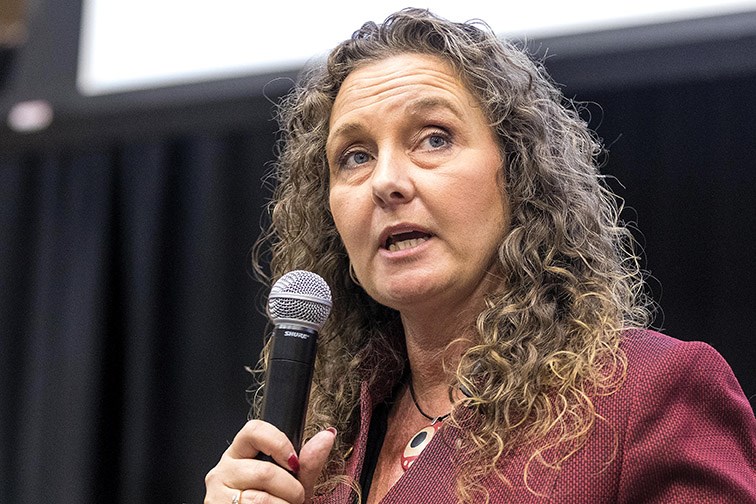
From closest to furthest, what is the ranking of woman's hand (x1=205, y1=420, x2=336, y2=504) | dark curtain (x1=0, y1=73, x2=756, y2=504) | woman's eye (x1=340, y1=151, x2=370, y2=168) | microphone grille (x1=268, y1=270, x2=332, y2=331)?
woman's hand (x1=205, y1=420, x2=336, y2=504) → microphone grille (x1=268, y1=270, x2=332, y2=331) → woman's eye (x1=340, y1=151, x2=370, y2=168) → dark curtain (x1=0, y1=73, x2=756, y2=504)

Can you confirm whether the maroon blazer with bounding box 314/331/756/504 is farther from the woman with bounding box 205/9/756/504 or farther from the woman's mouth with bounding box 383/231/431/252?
the woman's mouth with bounding box 383/231/431/252

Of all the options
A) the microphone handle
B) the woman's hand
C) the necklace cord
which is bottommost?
the necklace cord

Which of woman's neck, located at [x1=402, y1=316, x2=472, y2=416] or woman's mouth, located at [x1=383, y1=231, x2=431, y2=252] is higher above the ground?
woman's mouth, located at [x1=383, y1=231, x2=431, y2=252]

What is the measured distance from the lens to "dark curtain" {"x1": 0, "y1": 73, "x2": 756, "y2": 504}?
122 inches

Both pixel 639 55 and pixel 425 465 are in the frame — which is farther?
pixel 639 55

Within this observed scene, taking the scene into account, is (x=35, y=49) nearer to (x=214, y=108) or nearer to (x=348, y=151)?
(x=214, y=108)

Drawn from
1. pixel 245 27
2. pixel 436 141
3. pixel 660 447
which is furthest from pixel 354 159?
pixel 245 27

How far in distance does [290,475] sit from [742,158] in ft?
5.70

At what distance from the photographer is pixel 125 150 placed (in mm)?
3463

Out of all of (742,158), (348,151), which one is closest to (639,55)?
(742,158)

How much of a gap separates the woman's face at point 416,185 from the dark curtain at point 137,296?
1.15 m

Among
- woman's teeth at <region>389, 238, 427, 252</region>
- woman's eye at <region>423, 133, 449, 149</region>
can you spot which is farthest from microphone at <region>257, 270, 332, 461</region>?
woman's eye at <region>423, 133, 449, 149</region>

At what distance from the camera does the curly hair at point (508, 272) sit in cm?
135

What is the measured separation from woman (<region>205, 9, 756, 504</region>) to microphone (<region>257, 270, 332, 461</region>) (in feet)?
0.10
